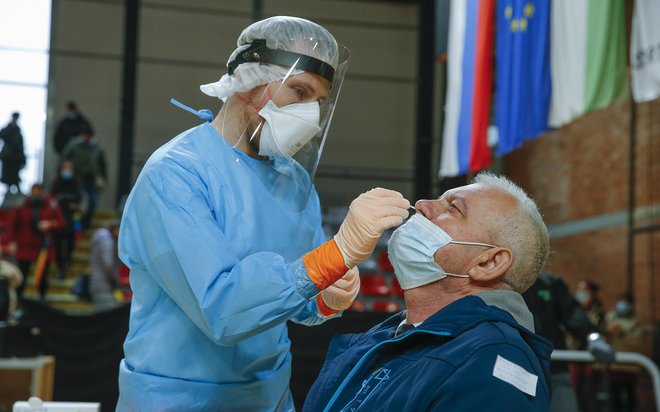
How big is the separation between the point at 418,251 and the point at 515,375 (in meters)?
0.50

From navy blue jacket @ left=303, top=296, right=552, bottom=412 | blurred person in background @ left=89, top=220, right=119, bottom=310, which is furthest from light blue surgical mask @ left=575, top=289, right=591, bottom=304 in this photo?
navy blue jacket @ left=303, top=296, right=552, bottom=412

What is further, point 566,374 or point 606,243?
point 606,243

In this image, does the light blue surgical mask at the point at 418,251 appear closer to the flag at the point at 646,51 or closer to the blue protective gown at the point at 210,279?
the blue protective gown at the point at 210,279

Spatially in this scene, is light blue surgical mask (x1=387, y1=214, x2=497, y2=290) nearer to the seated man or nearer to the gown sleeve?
the seated man

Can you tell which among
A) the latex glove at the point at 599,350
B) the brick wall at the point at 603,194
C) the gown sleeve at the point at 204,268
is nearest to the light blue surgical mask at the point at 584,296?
the brick wall at the point at 603,194

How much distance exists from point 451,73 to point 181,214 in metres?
6.59

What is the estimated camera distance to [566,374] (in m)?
5.65

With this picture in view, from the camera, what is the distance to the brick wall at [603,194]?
37.6ft

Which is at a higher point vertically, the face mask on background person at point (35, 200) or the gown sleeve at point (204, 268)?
the gown sleeve at point (204, 268)

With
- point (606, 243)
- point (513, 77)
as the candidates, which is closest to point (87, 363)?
point (513, 77)

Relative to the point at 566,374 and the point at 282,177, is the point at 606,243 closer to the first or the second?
the point at 566,374

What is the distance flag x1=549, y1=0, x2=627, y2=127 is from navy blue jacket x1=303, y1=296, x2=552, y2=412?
498 cm

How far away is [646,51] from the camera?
6047 millimetres

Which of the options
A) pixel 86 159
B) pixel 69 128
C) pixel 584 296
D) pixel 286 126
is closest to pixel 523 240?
pixel 286 126
